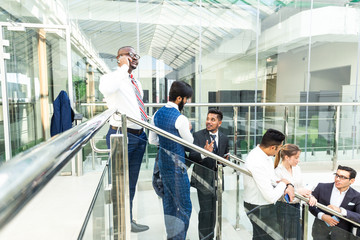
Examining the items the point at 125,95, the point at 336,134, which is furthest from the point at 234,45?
the point at 125,95

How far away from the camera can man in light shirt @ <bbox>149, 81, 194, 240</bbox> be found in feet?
5.26

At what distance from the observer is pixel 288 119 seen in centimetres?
416

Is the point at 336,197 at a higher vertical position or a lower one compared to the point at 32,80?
lower

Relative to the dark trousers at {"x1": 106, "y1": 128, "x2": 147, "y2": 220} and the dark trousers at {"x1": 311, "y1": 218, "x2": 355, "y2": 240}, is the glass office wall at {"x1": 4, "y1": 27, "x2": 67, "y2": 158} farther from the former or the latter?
the dark trousers at {"x1": 311, "y1": 218, "x2": 355, "y2": 240}

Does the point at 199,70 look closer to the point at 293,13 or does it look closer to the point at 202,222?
the point at 293,13

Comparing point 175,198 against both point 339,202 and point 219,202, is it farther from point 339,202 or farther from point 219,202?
point 339,202

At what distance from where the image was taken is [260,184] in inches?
75.2

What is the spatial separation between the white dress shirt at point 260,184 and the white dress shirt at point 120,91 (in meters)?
0.92

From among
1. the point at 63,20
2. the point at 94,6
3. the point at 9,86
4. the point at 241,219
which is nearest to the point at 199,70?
the point at 94,6

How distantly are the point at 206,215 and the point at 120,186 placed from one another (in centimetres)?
91

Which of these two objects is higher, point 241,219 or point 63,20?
point 63,20

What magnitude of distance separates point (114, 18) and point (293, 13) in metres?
4.27

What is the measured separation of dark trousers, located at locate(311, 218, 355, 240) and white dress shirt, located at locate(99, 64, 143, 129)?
181cm

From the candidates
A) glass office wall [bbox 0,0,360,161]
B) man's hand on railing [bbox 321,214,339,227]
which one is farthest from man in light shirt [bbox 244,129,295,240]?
glass office wall [bbox 0,0,360,161]
